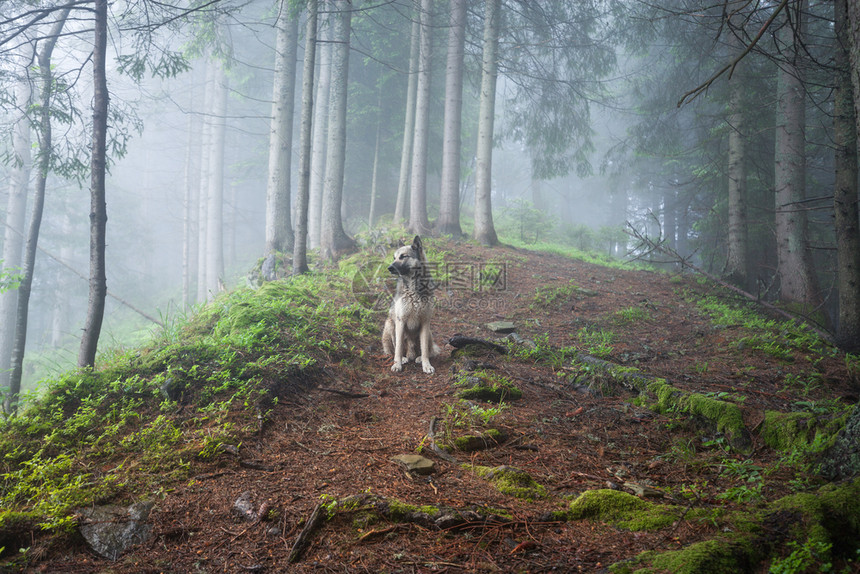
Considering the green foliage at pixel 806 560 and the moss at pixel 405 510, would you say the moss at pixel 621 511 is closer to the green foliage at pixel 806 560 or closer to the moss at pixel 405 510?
the green foliage at pixel 806 560

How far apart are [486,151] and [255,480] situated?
1367 centimetres

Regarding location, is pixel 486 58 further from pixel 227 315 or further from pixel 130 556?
pixel 130 556

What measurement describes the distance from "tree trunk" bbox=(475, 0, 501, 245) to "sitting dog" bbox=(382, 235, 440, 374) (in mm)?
8539

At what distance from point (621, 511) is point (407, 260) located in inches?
181

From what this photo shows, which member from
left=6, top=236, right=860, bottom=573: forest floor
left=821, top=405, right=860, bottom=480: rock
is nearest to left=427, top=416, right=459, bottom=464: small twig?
left=6, top=236, right=860, bottom=573: forest floor

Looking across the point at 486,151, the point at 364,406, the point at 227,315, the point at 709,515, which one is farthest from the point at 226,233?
the point at 709,515

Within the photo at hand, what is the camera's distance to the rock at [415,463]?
3207 millimetres

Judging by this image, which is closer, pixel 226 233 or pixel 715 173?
pixel 715 173

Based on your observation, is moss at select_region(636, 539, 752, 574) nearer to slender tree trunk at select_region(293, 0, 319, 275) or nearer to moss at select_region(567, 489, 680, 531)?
moss at select_region(567, 489, 680, 531)

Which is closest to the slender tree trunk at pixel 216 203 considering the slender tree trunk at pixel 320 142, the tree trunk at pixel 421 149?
the slender tree trunk at pixel 320 142

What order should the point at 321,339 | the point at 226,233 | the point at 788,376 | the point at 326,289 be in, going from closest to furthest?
the point at 788,376 → the point at 321,339 → the point at 326,289 → the point at 226,233

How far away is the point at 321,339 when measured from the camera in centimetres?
648

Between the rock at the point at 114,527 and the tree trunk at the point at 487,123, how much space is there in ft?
43.1

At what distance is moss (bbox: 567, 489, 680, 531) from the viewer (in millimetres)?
2443
